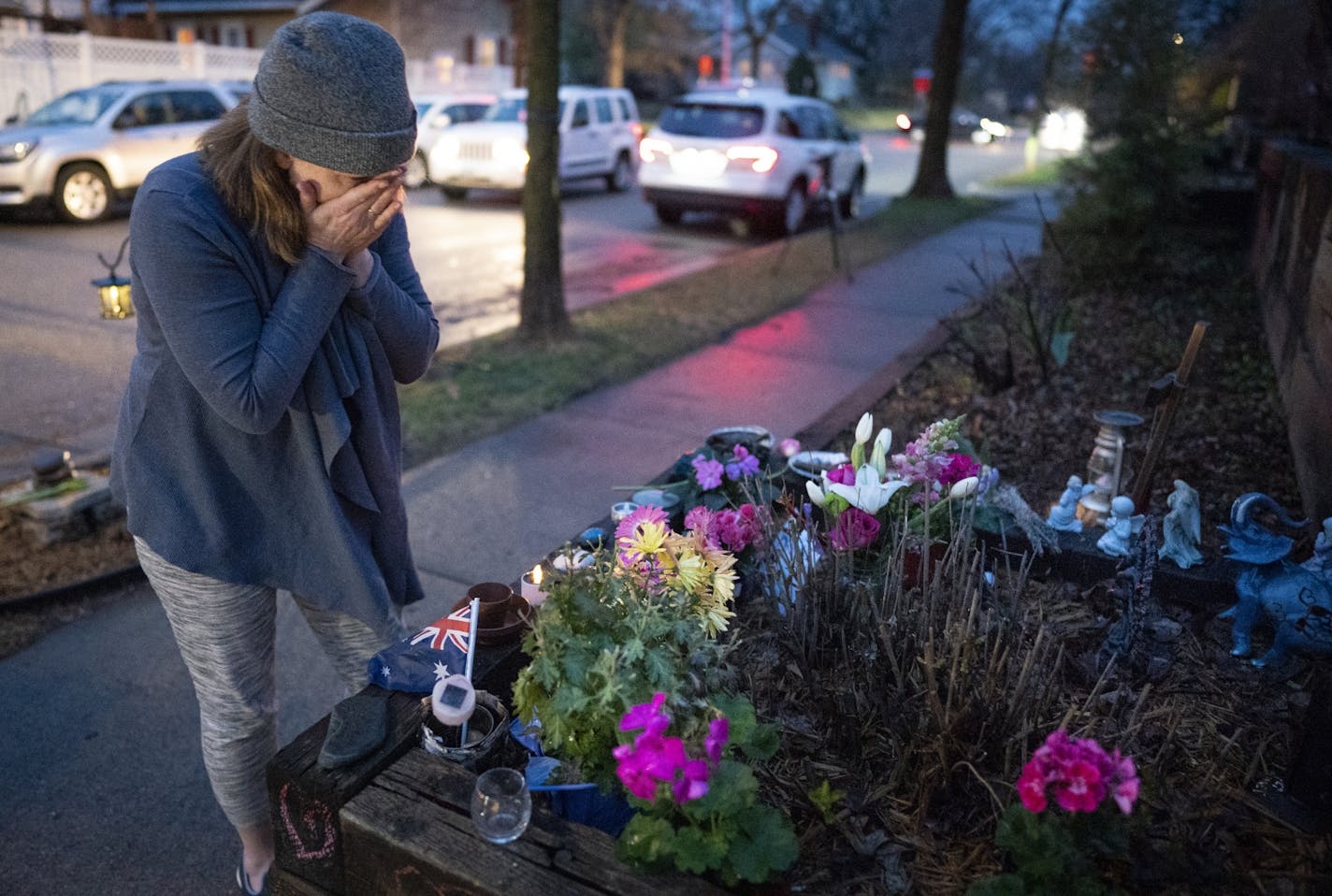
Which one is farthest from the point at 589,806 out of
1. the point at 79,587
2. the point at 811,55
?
the point at 811,55

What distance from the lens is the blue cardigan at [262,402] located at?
1857 millimetres

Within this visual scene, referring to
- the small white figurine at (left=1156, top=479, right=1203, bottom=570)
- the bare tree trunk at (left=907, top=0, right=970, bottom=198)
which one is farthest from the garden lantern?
the bare tree trunk at (left=907, top=0, right=970, bottom=198)

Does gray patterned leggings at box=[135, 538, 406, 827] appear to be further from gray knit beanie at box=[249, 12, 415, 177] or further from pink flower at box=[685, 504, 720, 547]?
gray knit beanie at box=[249, 12, 415, 177]

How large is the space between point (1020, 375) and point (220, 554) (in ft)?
14.6

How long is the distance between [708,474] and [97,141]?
1255cm

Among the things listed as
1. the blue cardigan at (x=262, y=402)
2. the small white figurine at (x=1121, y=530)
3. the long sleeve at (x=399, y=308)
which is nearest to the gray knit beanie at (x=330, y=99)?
the blue cardigan at (x=262, y=402)

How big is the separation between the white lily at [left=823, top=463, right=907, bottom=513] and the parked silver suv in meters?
11.4

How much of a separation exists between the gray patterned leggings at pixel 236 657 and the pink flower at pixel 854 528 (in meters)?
1.12

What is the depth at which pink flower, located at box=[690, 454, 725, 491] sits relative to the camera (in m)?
3.03

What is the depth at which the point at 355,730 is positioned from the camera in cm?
191

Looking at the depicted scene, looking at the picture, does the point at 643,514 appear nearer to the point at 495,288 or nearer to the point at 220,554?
the point at 220,554

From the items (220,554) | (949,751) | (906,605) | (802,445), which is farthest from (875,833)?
(802,445)

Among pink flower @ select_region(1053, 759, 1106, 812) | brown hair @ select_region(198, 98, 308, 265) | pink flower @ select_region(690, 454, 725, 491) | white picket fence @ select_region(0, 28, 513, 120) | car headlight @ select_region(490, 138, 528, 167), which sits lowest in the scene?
pink flower @ select_region(690, 454, 725, 491)

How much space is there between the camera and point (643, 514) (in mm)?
2463
